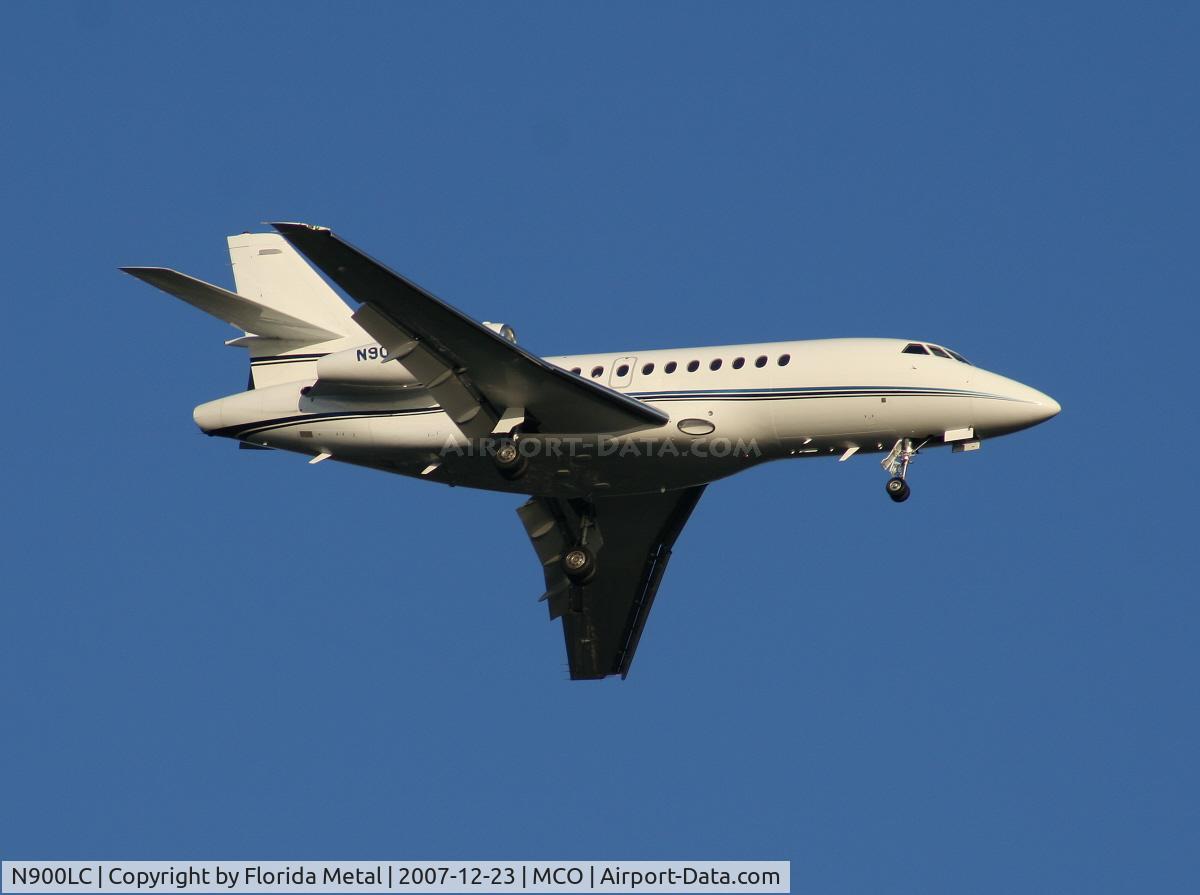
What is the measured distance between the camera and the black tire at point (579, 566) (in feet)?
103

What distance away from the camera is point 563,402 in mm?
27625


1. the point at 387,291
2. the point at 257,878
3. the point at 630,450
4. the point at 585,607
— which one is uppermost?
the point at 387,291

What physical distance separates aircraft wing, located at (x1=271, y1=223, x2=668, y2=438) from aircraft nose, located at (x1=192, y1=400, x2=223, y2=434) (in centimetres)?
396

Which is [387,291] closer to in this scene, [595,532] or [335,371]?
[335,371]

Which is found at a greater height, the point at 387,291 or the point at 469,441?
the point at 387,291

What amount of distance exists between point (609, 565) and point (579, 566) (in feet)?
6.94

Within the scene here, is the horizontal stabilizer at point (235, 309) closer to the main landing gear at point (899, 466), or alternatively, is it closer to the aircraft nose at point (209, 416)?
the aircraft nose at point (209, 416)

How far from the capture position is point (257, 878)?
2364 cm

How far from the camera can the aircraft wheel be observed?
27312mm

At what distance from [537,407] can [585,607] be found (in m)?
7.00

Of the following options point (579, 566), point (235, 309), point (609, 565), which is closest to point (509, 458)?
point (579, 566)

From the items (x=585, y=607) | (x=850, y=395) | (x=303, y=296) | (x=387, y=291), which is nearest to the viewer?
(x=387, y=291)

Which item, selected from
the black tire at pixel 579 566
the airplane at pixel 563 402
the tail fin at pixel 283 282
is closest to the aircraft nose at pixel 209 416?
the airplane at pixel 563 402

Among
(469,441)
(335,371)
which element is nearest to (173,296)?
(335,371)
